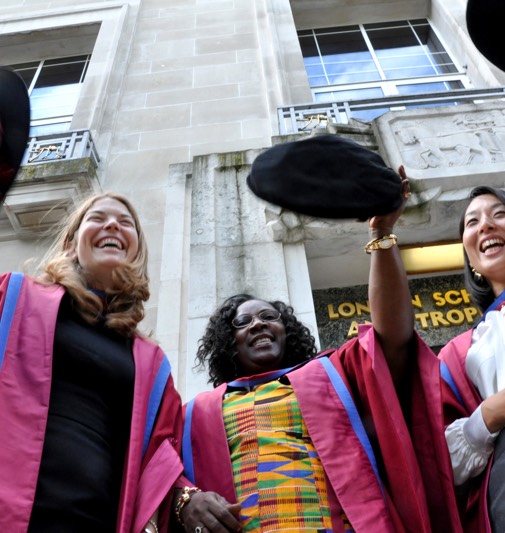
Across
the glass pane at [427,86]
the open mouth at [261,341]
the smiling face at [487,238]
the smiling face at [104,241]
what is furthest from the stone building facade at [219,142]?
the smiling face at [487,238]

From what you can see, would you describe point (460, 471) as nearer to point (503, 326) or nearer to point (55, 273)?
point (503, 326)

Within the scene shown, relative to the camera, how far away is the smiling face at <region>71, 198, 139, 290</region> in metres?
2.59

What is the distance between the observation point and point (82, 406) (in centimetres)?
192

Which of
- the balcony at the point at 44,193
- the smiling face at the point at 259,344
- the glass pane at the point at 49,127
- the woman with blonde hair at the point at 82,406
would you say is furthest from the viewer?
the glass pane at the point at 49,127

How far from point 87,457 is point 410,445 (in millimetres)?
1174

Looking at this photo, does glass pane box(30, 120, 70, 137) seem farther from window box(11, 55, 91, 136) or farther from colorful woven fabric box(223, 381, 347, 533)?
colorful woven fabric box(223, 381, 347, 533)

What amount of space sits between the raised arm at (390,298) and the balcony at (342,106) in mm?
4784

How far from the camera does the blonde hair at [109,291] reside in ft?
7.52

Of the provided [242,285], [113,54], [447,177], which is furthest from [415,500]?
[113,54]

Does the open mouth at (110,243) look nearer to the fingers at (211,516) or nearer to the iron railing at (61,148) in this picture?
the fingers at (211,516)

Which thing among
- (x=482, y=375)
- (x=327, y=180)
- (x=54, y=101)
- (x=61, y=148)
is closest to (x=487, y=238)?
(x=482, y=375)

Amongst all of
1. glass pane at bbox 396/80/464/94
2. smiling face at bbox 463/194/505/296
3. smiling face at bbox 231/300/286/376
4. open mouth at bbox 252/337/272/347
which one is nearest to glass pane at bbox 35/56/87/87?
glass pane at bbox 396/80/464/94

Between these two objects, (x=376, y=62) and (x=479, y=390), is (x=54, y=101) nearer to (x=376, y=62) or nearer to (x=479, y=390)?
(x=376, y=62)

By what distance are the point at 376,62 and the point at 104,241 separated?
8638mm
